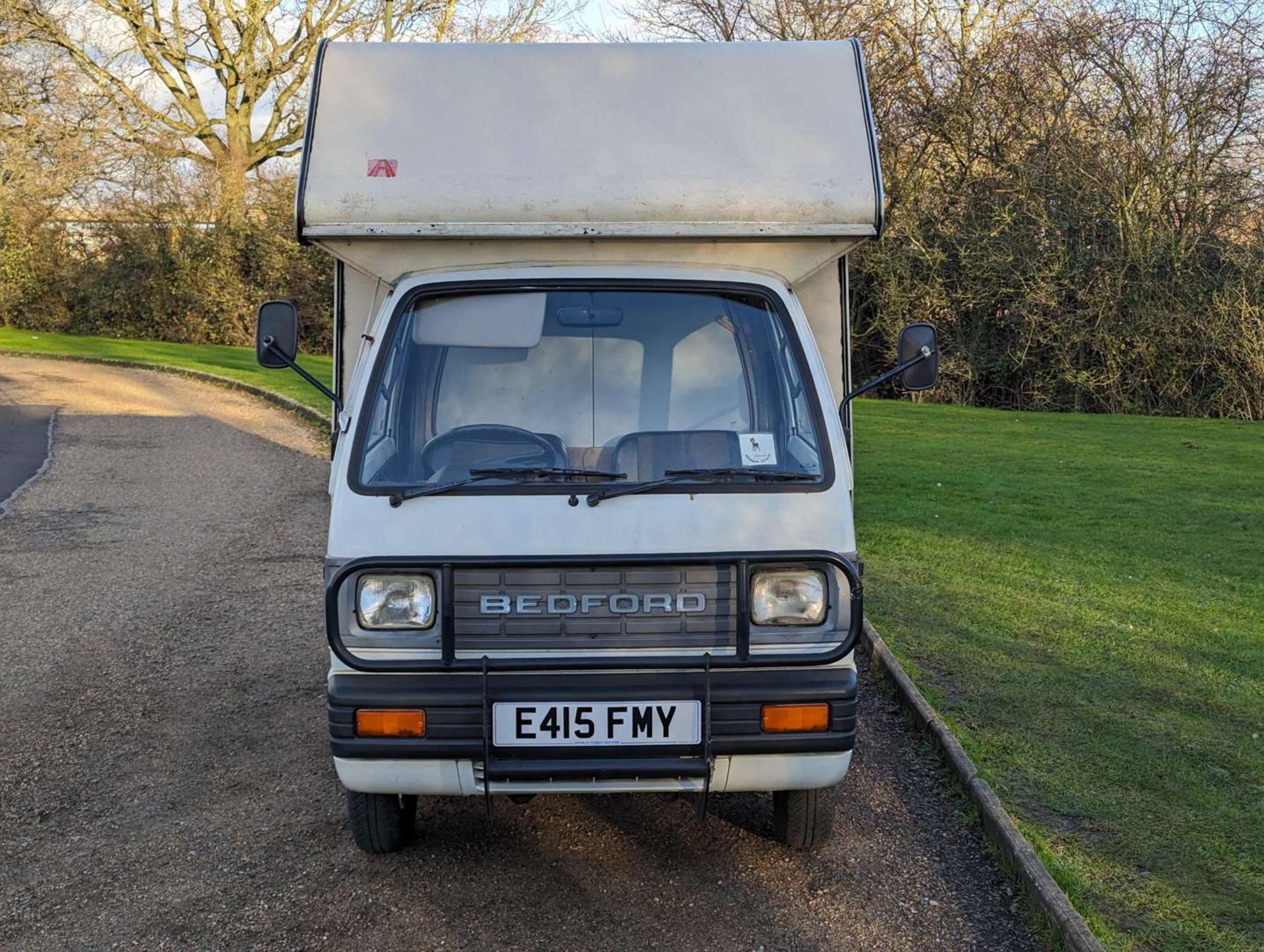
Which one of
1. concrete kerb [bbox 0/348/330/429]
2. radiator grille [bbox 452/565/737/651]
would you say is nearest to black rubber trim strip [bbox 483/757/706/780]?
radiator grille [bbox 452/565/737/651]

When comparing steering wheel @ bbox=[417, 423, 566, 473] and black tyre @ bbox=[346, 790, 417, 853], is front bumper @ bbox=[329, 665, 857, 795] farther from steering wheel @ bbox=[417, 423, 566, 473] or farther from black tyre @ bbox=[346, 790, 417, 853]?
steering wheel @ bbox=[417, 423, 566, 473]

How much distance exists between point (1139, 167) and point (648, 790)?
1890 cm

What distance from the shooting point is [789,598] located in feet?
13.6

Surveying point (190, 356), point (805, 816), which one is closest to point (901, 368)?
point (805, 816)

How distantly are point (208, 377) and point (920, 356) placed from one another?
21.3 meters

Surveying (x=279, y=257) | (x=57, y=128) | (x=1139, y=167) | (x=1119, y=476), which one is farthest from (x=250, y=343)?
(x=1119, y=476)

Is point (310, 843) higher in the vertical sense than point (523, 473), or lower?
lower

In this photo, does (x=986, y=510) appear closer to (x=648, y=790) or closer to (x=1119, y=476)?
(x=1119, y=476)

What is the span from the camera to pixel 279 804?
515cm

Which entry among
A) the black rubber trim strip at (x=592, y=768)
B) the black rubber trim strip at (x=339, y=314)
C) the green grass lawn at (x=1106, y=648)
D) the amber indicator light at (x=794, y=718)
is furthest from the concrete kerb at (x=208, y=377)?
the amber indicator light at (x=794, y=718)

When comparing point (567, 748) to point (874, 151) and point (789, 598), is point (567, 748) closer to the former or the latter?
point (789, 598)

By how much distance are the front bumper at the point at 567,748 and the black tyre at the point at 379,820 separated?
39 centimetres

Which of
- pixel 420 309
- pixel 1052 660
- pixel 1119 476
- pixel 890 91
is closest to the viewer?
pixel 420 309

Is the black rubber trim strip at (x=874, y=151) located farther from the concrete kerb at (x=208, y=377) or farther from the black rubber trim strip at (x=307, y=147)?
the concrete kerb at (x=208, y=377)
